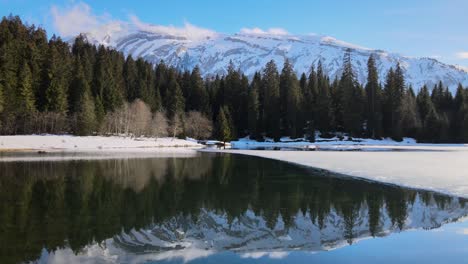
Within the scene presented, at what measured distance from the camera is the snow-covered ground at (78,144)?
2082 inches

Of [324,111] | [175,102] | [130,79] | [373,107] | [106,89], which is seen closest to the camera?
[106,89]

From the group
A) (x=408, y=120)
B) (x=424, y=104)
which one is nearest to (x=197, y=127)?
(x=408, y=120)

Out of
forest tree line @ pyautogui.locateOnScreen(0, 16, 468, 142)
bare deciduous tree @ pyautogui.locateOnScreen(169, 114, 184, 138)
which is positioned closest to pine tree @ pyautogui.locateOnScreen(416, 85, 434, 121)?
forest tree line @ pyautogui.locateOnScreen(0, 16, 468, 142)

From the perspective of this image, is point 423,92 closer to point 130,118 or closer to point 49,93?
point 130,118

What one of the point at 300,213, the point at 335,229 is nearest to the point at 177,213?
A: the point at 300,213

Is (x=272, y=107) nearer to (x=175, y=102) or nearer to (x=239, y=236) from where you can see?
(x=175, y=102)

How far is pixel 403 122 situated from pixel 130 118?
58.0m

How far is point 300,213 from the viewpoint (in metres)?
12.5

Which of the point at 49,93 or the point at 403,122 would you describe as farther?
the point at 403,122

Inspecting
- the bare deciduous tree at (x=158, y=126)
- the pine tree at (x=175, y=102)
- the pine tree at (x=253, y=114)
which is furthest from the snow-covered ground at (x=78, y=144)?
the pine tree at (x=253, y=114)

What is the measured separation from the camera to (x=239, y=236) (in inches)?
381

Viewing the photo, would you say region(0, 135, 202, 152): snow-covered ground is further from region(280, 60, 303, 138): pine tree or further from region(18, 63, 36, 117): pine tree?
region(280, 60, 303, 138): pine tree

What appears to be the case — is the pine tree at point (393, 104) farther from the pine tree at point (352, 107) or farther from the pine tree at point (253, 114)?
the pine tree at point (253, 114)

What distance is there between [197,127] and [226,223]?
79830 mm
